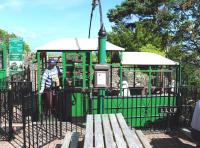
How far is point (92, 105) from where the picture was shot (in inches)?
374

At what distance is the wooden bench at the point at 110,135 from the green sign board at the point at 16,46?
1048 cm

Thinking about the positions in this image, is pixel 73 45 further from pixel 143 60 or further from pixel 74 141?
pixel 74 141

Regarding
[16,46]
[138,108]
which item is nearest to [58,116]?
[138,108]

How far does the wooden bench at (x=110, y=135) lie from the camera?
4793 millimetres

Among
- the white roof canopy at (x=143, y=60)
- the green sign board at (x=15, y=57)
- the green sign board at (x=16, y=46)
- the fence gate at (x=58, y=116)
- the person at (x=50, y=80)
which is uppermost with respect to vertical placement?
the green sign board at (x=16, y=46)

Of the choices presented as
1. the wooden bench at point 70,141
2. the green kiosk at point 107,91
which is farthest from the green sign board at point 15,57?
the wooden bench at point 70,141

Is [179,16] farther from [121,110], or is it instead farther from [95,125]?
[95,125]

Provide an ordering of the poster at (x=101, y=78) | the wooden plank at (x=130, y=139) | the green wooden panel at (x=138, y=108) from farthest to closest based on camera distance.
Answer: the green wooden panel at (x=138, y=108) < the poster at (x=101, y=78) < the wooden plank at (x=130, y=139)

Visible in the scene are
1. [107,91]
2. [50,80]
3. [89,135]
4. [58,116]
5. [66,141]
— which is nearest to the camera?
[89,135]

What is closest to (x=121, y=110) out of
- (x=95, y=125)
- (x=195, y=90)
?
(x=195, y=90)

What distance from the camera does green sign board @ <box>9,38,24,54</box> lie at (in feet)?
54.1

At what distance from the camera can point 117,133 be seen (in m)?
5.38

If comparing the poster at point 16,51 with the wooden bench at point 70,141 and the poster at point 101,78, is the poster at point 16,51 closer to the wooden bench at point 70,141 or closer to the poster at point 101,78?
the poster at point 101,78

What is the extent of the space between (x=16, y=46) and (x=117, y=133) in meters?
12.0
